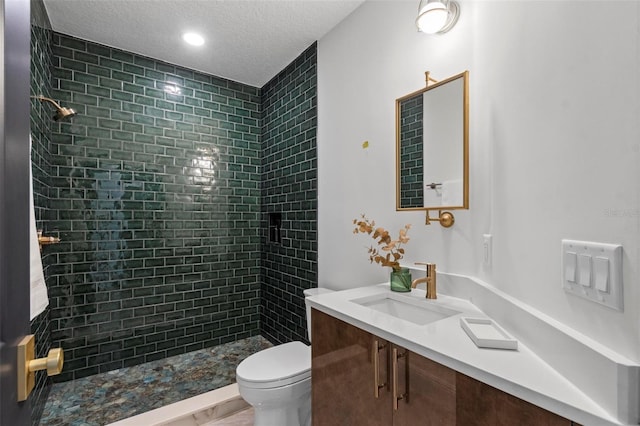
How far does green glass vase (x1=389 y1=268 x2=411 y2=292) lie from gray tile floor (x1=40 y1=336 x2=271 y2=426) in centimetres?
163

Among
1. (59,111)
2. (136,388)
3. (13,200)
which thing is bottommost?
(136,388)

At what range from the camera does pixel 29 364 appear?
58 cm

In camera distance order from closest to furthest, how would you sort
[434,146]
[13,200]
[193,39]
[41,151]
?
[13,200] → [434,146] → [41,151] → [193,39]

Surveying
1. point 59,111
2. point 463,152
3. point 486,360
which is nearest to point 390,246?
point 463,152

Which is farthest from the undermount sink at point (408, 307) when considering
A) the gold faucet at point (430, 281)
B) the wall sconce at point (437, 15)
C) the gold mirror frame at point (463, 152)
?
the wall sconce at point (437, 15)

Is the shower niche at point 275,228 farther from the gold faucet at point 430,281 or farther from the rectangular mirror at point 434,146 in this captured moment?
the gold faucet at point 430,281

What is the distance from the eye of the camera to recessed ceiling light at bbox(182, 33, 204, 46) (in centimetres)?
235

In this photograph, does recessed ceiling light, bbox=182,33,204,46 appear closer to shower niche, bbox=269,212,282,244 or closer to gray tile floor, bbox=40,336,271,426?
shower niche, bbox=269,212,282,244

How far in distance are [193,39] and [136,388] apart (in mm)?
2686

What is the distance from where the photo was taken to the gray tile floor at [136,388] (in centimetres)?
198

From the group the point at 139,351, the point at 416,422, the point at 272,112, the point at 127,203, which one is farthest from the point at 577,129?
the point at 139,351

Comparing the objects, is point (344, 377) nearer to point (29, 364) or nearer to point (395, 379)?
point (395, 379)

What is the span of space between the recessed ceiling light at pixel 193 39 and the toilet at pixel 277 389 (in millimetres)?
2365

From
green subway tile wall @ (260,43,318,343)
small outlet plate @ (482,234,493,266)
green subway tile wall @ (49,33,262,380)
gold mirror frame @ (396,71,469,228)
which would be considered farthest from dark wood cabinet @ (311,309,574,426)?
green subway tile wall @ (49,33,262,380)
